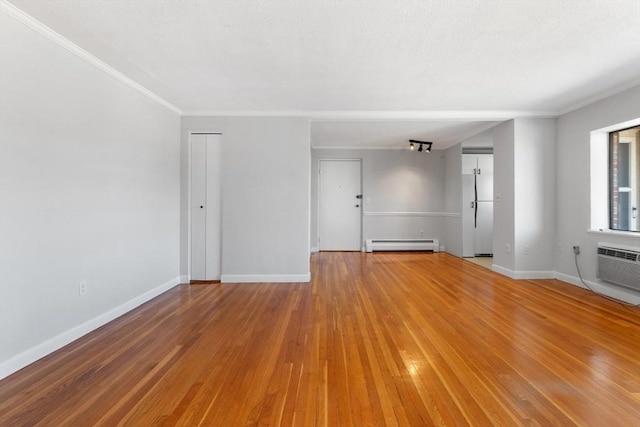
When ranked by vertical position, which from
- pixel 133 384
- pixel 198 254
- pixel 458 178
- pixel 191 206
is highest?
pixel 458 178

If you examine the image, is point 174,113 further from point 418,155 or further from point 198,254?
point 418,155

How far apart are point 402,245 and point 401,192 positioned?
120 centimetres

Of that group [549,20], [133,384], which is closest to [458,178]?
[549,20]

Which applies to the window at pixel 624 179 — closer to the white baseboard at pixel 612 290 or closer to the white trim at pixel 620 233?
the white trim at pixel 620 233

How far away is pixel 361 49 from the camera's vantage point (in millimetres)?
2271

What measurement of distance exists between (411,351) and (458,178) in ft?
15.3

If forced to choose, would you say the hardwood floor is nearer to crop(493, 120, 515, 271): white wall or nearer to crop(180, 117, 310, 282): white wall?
crop(180, 117, 310, 282): white wall

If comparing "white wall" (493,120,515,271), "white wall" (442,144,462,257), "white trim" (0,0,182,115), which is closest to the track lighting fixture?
"white wall" (442,144,462,257)

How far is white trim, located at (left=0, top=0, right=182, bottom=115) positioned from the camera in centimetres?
180

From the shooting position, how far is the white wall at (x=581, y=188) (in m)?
3.09

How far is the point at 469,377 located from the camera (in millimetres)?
1690

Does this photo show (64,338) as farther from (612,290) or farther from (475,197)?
(475,197)

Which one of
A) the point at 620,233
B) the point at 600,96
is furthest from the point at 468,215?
Result: the point at 600,96

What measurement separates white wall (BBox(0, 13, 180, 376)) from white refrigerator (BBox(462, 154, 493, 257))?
17.9 feet
